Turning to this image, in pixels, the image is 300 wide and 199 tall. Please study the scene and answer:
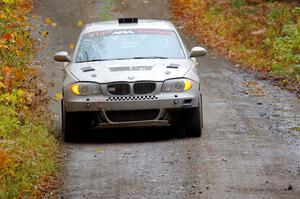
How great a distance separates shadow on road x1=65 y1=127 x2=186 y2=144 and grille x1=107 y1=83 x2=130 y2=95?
81 cm

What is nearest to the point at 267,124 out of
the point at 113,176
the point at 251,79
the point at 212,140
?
the point at 212,140

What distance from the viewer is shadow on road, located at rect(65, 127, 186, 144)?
A: 1275cm

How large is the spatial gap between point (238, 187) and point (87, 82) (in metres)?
3.85

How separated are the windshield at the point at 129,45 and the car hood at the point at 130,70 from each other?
0.31 metres

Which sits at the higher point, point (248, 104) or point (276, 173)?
point (276, 173)

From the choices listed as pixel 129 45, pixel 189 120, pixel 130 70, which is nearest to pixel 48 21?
pixel 129 45

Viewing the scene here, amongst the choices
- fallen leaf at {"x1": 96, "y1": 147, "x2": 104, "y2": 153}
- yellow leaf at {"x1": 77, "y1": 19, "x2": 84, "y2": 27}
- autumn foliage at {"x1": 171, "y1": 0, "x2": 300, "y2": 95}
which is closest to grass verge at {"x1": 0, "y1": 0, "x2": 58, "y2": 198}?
fallen leaf at {"x1": 96, "y1": 147, "x2": 104, "y2": 153}

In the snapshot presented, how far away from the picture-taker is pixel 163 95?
1234 cm

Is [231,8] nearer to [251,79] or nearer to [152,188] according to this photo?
[251,79]

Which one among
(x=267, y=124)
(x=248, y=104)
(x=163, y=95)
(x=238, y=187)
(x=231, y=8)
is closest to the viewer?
(x=238, y=187)

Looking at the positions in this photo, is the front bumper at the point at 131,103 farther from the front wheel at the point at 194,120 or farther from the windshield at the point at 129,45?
the windshield at the point at 129,45

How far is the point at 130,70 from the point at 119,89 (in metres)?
0.44

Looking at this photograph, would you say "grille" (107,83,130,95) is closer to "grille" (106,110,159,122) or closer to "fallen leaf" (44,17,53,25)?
"grille" (106,110,159,122)

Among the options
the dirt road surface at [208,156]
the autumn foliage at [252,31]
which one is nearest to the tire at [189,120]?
the dirt road surface at [208,156]
